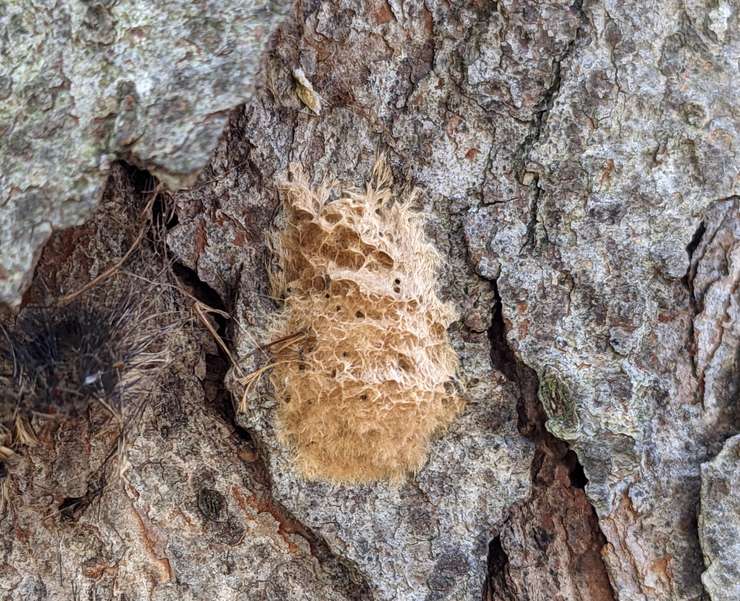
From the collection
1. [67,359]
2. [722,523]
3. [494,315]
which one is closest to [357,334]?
[494,315]

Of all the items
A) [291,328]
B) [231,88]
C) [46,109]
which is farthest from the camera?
[291,328]

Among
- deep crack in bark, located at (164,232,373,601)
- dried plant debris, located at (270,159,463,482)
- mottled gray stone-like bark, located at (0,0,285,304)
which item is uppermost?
mottled gray stone-like bark, located at (0,0,285,304)

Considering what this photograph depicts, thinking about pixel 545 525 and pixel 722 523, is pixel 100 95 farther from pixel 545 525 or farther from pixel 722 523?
pixel 722 523

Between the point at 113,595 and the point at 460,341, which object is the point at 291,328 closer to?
the point at 460,341

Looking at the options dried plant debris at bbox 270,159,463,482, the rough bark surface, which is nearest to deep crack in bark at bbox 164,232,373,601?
the rough bark surface

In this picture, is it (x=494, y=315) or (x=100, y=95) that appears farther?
(x=494, y=315)

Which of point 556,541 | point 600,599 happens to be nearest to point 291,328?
point 556,541

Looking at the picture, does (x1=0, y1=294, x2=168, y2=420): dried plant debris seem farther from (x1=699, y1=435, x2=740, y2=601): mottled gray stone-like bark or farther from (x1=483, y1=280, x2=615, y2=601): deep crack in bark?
(x1=699, y1=435, x2=740, y2=601): mottled gray stone-like bark
